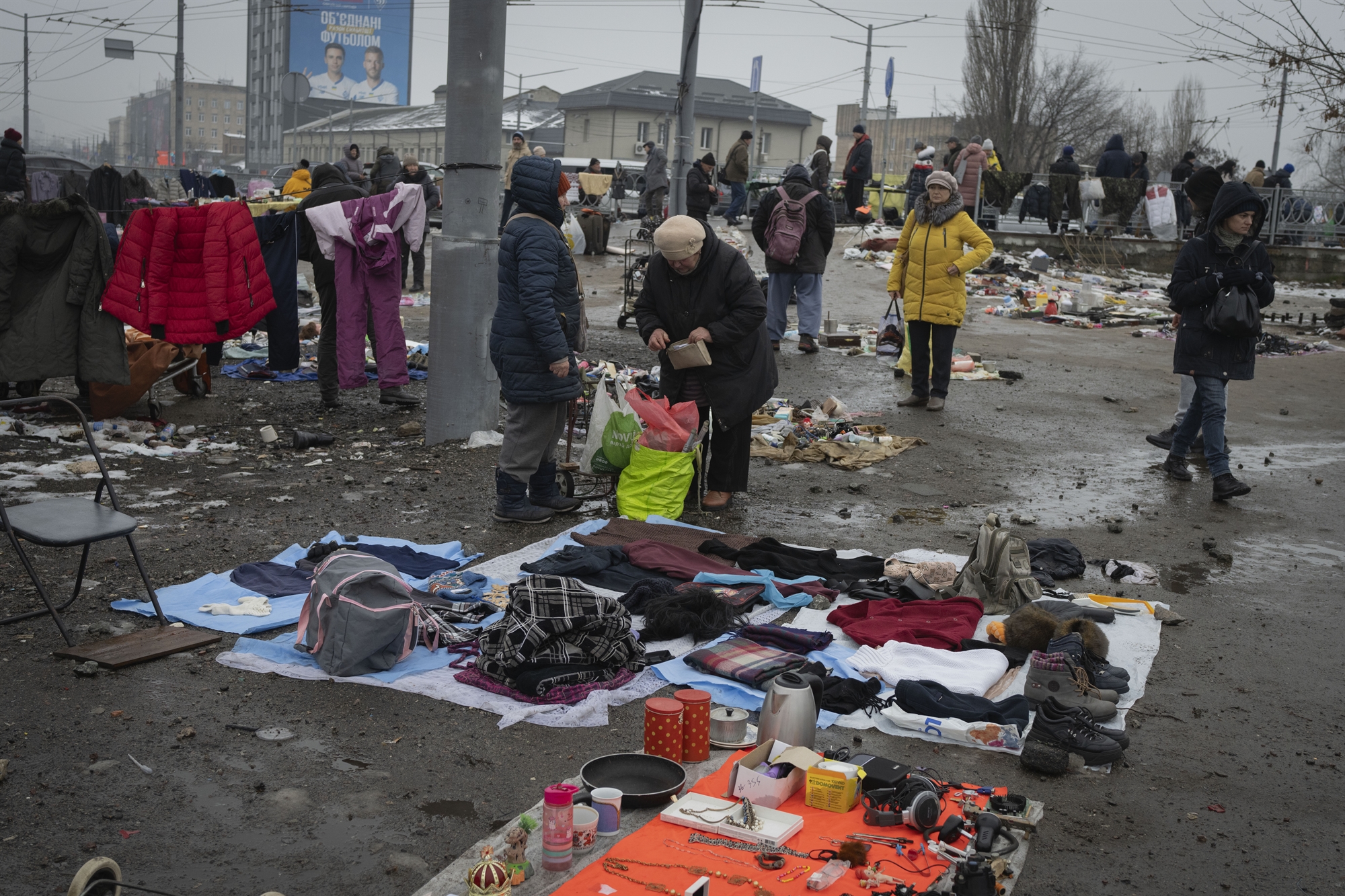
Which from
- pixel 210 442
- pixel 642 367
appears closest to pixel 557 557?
pixel 210 442

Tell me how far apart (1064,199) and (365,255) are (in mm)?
18623

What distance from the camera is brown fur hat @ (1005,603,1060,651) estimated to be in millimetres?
4996

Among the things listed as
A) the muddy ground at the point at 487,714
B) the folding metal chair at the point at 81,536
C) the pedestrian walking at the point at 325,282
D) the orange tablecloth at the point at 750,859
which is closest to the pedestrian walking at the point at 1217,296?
the muddy ground at the point at 487,714

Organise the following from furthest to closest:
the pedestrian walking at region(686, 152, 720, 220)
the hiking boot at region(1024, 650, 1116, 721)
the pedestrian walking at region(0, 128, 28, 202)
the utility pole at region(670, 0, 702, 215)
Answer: the pedestrian walking at region(0, 128, 28, 202) < the pedestrian walking at region(686, 152, 720, 220) < the utility pole at region(670, 0, 702, 215) < the hiking boot at region(1024, 650, 1116, 721)

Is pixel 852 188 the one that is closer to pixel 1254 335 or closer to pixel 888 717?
pixel 1254 335

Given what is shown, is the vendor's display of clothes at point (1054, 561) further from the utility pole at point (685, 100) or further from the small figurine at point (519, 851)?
the utility pole at point (685, 100)

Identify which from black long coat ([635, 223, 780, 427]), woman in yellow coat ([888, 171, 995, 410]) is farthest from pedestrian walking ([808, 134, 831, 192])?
black long coat ([635, 223, 780, 427])

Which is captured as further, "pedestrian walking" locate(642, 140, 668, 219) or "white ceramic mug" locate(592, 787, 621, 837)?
"pedestrian walking" locate(642, 140, 668, 219)

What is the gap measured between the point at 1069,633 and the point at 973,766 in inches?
45.1

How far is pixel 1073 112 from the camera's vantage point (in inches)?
2010

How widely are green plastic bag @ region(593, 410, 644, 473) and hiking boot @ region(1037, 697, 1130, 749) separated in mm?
3549

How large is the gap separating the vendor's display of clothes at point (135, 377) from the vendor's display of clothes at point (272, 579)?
3.87 meters

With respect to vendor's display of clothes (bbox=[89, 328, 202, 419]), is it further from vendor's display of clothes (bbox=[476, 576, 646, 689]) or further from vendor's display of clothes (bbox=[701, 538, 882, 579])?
vendor's display of clothes (bbox=[476, 576, 646, 689])

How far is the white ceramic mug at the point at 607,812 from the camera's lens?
135 inches
